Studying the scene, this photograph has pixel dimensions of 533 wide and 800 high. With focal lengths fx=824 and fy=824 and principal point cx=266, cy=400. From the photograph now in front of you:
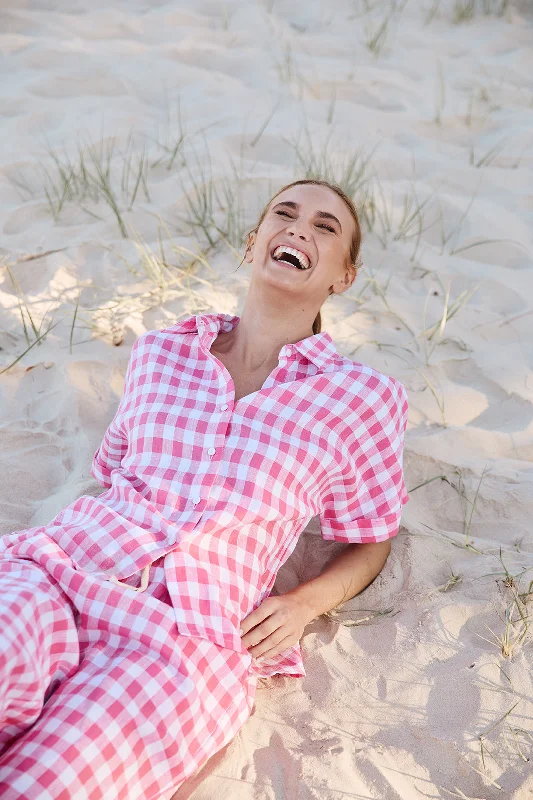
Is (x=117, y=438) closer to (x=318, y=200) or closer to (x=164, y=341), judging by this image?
(x=164, y=341)

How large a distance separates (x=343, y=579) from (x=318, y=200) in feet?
3.57

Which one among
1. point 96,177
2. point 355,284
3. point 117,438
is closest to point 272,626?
point 117,438

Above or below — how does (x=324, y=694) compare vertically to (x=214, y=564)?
below

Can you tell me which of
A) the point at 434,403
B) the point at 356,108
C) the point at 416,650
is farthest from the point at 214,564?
the point at 356,108

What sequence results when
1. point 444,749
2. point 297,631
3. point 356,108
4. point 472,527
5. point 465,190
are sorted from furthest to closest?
1. point 356,108
2. point 465,190
3. point 472,527
4. point 297,631
5. point 444,749

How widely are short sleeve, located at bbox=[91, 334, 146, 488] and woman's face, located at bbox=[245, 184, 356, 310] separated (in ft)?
1.38

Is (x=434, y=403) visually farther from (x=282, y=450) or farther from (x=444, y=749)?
(x=444, y=749)

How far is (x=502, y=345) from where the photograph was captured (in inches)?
125

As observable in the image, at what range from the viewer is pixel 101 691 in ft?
5.46

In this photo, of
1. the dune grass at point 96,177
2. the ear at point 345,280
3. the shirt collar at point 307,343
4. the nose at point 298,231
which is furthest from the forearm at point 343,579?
the dune grass at point 96,177

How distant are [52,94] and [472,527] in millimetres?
3436

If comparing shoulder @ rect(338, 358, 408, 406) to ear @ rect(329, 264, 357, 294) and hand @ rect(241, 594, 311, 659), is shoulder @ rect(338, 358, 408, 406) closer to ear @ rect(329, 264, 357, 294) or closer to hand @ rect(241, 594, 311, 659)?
ear @ rect(329, 264, 357, 294)

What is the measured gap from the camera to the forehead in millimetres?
2414

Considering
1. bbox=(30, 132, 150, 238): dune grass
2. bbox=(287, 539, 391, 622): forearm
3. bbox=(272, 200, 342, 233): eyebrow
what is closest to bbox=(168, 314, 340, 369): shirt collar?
bbox=(272, 200, 342, 233): eyebrow
